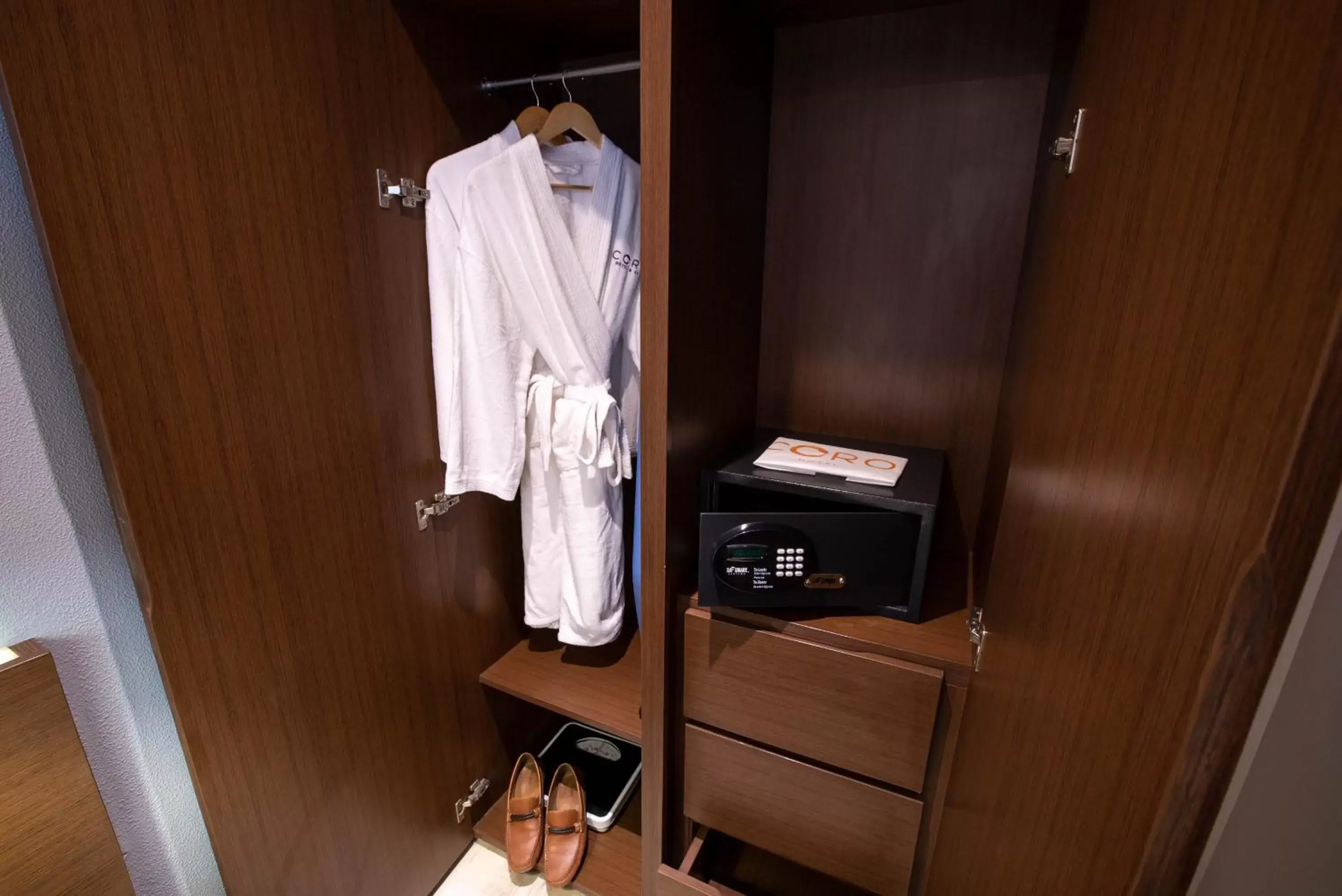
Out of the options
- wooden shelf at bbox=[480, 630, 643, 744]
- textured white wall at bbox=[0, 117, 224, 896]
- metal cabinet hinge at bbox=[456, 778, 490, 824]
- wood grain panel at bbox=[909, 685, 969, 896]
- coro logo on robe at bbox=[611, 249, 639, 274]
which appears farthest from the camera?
metal cabinet hinge at bbox=[456, 778, 490, 824]

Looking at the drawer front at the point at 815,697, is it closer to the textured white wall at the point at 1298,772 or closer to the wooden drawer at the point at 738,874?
the wooden drawer at the point at 738,874

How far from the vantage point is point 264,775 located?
3.19 ft

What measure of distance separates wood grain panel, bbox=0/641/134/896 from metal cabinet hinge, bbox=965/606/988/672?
1177 mm

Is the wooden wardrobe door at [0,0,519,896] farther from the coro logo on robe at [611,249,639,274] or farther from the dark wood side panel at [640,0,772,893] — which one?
the dark wood side panel at [640,0,772,893]

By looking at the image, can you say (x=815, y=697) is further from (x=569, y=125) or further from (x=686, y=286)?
(x=569, y=125)

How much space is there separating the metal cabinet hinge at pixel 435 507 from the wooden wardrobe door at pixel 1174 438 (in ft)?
3.50

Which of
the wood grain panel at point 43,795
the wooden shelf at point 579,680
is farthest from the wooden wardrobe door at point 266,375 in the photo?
the wooden shelf at point 579,680

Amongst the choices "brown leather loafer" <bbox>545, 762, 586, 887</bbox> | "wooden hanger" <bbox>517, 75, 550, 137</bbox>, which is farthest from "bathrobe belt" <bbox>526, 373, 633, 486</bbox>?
"brown leather loafer" <bbox>545, 762, 586, 887</bbox>

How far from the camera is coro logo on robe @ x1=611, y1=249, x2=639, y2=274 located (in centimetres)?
118

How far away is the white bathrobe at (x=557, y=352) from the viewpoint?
1.09 meters

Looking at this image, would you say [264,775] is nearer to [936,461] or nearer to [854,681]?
[854,681]

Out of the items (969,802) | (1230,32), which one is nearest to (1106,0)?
(1230,32)

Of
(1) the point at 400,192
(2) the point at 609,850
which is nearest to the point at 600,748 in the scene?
(2) the point at 609,850

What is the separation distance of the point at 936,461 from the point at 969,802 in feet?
1.88
